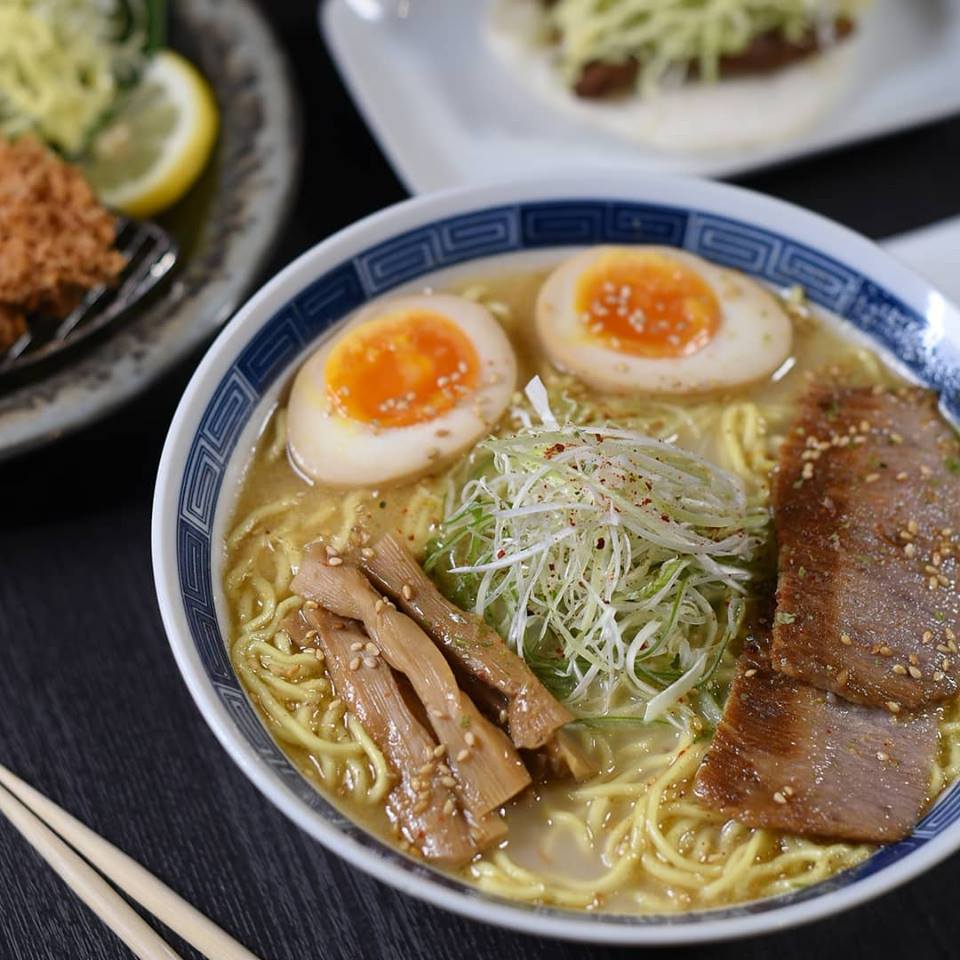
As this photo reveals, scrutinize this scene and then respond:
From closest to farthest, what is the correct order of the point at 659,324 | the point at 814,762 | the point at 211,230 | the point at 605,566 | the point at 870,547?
the point at 814,762, the point at 605,566, the point at 870,547, the point at 659,324, the point at 211,230

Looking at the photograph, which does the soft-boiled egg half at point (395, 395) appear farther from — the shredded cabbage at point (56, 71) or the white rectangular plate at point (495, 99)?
the shredded cabbage at point (56, 71)

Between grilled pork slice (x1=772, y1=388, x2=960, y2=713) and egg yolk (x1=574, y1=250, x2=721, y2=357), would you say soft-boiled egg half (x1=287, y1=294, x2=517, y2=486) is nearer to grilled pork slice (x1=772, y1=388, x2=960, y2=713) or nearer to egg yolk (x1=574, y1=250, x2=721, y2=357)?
egg yolk (x1=574, y1=250, x2=721, y2=357)

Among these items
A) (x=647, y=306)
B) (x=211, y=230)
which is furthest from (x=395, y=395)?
(x=211, y=230)

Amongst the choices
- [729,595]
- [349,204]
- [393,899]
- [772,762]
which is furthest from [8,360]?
[772,762]

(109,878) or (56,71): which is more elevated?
(56,71)

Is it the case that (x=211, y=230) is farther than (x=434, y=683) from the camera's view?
Yes

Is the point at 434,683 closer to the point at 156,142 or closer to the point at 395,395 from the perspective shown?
the point at 395,395

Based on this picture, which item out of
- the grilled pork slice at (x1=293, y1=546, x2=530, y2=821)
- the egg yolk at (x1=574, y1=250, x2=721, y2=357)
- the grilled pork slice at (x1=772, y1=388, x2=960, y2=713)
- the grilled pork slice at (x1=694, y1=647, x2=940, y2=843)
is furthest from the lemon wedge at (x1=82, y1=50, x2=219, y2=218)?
the grilled pork slice at (x1=694, y1=647, x2=940, y2=843)

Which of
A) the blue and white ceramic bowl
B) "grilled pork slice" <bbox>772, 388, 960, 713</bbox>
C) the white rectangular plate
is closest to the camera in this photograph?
the blue and white ceramic bowl
